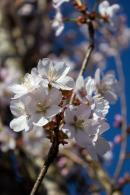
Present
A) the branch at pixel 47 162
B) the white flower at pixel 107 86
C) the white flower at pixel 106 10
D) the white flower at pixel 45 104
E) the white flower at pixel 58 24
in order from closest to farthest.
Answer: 1. the branch at pixel 47 162
2. the white flower at pixel 45 104
3. the white flower at pixel 107 86
4. the white flower at pixel 106 10
5. the white flower at pixel 58 24

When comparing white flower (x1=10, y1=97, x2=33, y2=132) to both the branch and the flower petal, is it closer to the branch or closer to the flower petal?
the flower petal

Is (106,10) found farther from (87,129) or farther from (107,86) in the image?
(87,129)

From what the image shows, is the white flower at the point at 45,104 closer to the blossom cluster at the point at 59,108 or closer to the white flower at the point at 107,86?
the blossom cluster at the point at 59,108

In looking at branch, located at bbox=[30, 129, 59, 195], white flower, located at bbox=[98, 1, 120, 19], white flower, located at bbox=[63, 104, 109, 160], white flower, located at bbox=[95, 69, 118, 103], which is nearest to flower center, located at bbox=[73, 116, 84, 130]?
white flower, located at bbox=[63, 104, 109, 160]

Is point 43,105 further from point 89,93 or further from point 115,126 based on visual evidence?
point 115,126

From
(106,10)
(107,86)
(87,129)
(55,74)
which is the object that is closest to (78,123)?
(87,129)

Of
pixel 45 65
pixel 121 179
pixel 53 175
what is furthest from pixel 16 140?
pixel 45 65

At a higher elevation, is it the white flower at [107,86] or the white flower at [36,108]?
the white flower at [36,108]

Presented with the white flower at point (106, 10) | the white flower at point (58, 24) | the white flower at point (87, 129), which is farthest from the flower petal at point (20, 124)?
the white flower at point (58, 24)
